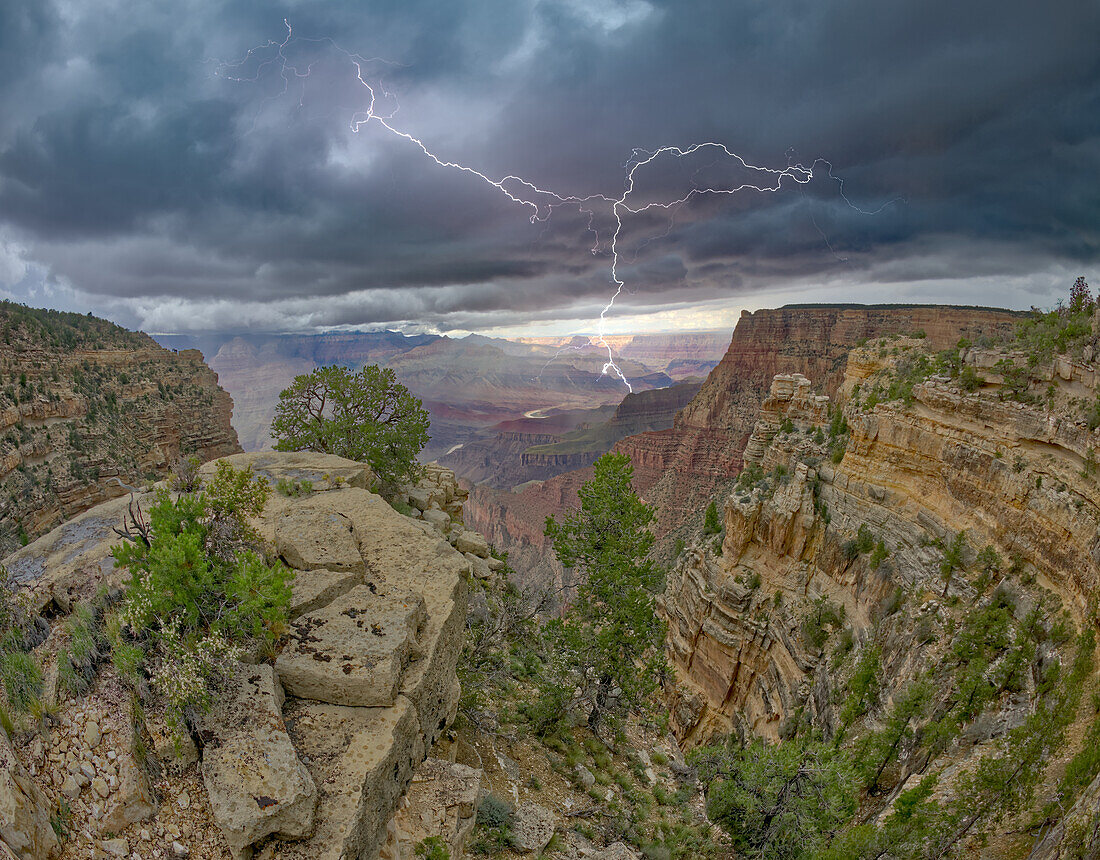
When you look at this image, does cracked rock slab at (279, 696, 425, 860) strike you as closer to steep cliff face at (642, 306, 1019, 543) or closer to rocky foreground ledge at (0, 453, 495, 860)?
rocky foreground ledge at (0, 453, 495, 860)

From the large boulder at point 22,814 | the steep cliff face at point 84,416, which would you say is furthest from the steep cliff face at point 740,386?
the large boulder at point 22,814

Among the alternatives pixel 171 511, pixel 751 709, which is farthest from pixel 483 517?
pixel 171 511

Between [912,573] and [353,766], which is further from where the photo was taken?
[912,573]

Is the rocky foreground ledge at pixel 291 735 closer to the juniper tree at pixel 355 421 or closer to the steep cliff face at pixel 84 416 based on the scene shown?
the juniper tree at pixel 355 421

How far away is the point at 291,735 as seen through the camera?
5.46 m

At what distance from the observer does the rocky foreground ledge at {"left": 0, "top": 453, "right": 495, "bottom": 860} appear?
4449 millimetres

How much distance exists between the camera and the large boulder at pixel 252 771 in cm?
444

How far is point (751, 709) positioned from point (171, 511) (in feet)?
85.6

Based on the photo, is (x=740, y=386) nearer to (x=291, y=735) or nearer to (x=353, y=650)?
(x=353, y=650)

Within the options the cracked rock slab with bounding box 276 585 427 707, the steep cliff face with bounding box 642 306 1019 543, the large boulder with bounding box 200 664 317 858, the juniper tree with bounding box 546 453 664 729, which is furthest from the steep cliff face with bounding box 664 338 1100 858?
the steep cliff face with bounding box 642 306 1019 543

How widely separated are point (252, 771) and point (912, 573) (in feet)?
66.8

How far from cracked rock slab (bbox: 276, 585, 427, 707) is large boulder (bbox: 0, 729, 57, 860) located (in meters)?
2.14

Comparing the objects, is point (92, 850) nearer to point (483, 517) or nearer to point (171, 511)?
point (171, 511)

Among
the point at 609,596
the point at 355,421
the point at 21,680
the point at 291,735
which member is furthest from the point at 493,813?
the point at 355,421
